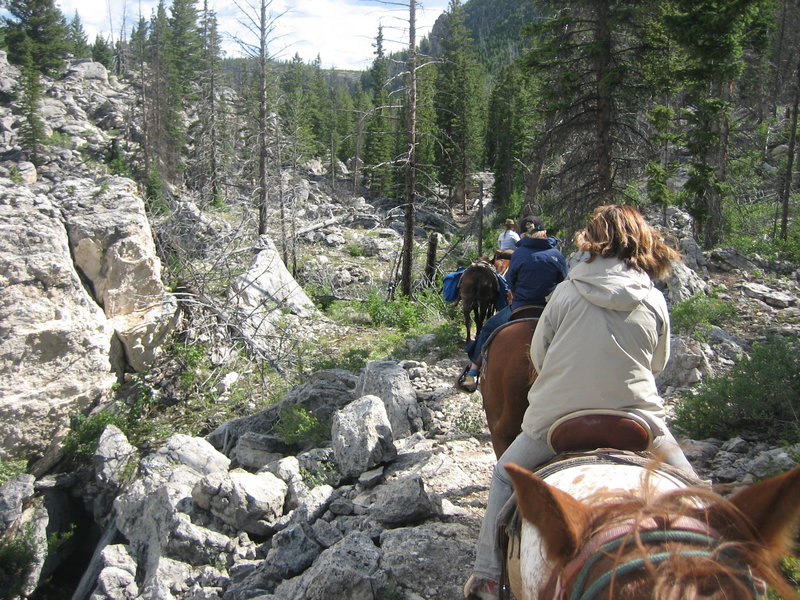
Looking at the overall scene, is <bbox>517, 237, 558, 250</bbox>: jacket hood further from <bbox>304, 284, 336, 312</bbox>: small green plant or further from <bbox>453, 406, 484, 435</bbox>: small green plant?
<bbox>304, 284, 336, 312</bbox>: small green plant

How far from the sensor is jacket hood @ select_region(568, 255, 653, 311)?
2537 millimetres

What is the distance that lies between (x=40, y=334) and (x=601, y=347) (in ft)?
25.8

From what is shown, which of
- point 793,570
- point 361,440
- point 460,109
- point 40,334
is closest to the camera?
point 793,570

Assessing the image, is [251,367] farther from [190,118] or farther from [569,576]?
[190,118]

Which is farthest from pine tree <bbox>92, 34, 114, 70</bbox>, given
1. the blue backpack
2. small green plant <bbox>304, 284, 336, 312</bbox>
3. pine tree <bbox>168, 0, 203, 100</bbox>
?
the blue backpack

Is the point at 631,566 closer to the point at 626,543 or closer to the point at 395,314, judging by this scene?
the point at 626,543

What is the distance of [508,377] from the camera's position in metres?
4.46

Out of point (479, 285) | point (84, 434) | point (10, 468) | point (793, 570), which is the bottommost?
point (10, 468)

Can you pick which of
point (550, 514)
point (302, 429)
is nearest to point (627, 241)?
point (550, 514)

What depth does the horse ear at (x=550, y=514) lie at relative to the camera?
1562 mm

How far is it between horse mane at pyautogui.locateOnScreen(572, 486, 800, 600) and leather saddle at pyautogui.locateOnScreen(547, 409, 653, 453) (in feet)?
2.37

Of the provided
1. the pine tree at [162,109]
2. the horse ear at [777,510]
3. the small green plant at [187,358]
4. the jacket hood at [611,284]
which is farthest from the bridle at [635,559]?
the pine tree at [162,109]

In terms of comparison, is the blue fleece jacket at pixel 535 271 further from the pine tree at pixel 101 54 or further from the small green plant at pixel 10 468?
the pine tree at pixel 101 54

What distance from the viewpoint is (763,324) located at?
10258mm
